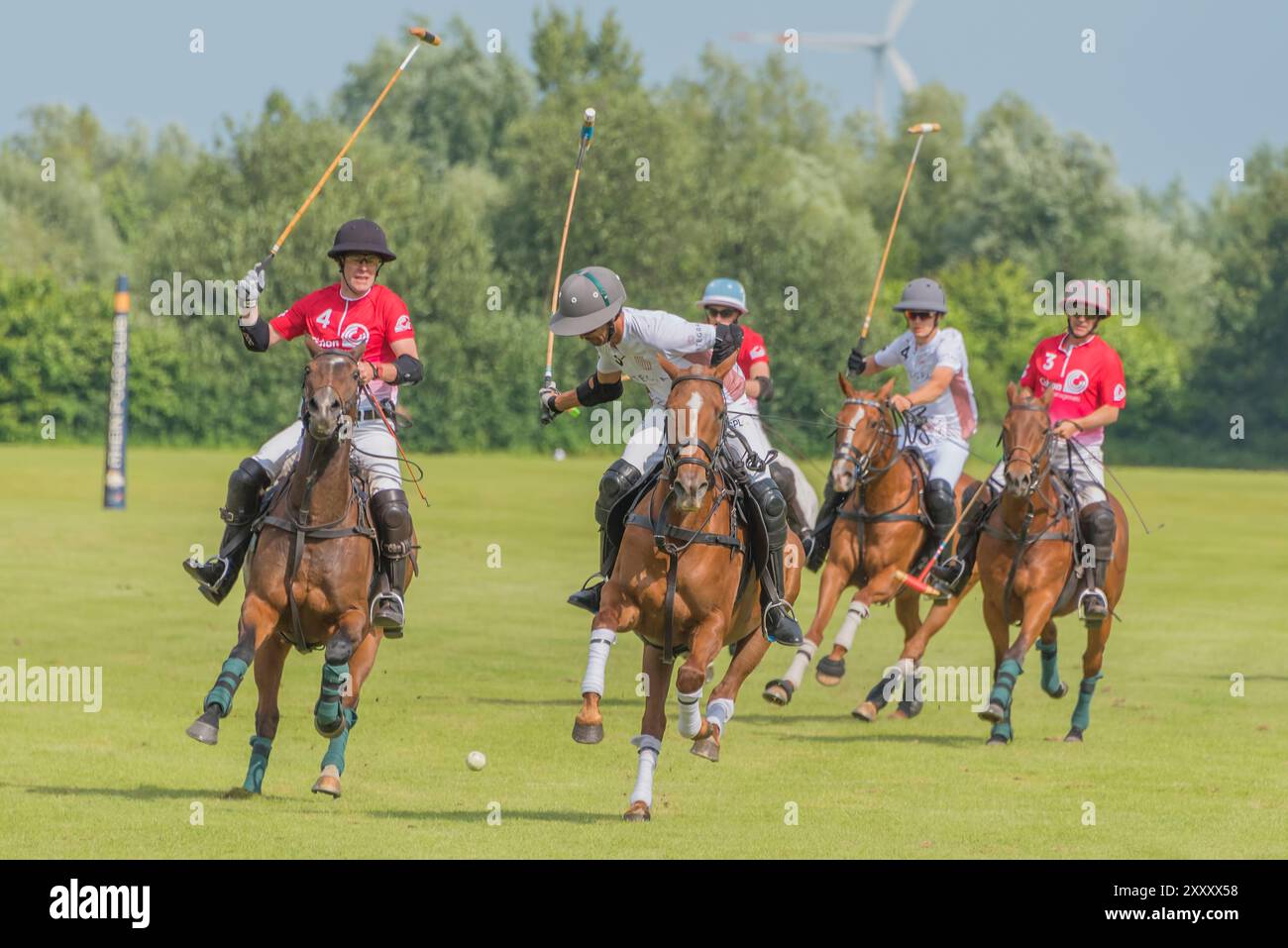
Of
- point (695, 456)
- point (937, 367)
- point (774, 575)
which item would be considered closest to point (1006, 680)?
point (937, 367)

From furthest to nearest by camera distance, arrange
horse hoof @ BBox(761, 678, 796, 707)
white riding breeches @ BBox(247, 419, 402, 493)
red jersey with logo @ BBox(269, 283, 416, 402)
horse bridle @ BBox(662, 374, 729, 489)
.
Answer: horse hoof @ BBox(761, 678, 796, 707) → red jersey with logo @ BBox(269, 283, 416, 402) → white riding breeches @ BBox(247, 419, 402, 493) → horse bridle @ BBox(662, 374, 729, 489)

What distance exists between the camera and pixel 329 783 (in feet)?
38.1

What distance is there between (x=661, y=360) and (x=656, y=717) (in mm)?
2029

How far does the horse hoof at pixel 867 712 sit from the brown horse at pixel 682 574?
5040 millimetres

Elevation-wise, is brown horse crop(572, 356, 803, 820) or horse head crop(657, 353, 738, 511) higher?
horse head crop(657, 353, 738, 511)

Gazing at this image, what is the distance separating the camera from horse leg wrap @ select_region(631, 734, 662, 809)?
11.0 metres

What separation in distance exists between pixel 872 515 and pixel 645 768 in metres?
5.36

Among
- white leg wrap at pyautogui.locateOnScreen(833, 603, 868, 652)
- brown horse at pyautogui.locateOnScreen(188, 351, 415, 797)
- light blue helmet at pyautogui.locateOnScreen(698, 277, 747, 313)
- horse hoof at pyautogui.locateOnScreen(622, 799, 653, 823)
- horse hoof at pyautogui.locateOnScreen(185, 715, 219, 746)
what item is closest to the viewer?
horse hoof at pyautogui.locateOnScreen(185, 715, 219, 746)

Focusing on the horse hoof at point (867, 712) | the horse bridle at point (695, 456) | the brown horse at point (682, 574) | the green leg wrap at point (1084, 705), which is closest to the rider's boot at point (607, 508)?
the brown horse at point (682, 574)

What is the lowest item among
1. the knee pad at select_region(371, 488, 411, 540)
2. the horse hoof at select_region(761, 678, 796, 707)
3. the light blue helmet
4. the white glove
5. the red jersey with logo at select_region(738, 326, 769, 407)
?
the horse hoof at select_region(761, 678, 796, 707)

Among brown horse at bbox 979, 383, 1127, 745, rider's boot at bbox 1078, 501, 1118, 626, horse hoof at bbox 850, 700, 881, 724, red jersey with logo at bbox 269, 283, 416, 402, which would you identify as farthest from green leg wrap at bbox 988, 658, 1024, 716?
red jersey with logo at bbox 269, 283, 416, 402

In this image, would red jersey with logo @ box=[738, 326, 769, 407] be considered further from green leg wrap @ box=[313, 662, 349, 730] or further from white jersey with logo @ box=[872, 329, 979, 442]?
green leg wrap @ box=[313, 662, 349, 730]

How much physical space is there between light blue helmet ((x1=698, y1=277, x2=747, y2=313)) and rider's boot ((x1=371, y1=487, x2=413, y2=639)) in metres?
4.58

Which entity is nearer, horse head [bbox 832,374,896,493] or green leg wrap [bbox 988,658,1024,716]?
green leg wrap [bbox 988,658,1024,716]
